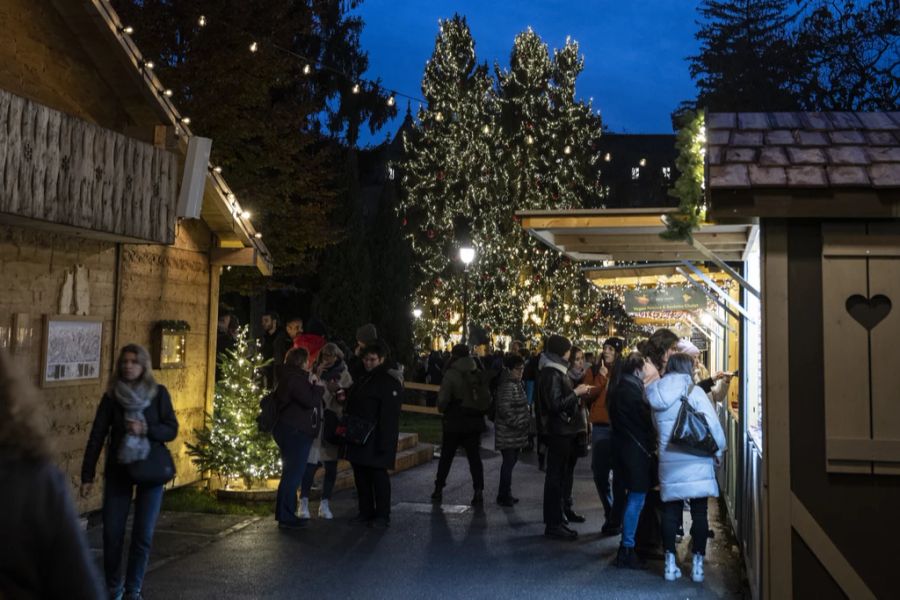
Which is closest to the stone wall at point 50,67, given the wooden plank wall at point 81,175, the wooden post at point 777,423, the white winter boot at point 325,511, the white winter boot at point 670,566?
the wooden plank wall at point 81,175

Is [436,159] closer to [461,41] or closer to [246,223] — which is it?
[461,41]

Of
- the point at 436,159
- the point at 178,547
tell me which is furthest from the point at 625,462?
the point at 436,159

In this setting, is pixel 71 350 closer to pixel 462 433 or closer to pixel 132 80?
pixel 132 80

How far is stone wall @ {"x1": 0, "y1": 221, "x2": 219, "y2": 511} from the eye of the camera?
10.2 m

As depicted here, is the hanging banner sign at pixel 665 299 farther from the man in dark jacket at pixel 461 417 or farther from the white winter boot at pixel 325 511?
the white winter boot at pixel 325 511

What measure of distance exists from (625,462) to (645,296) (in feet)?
16.5

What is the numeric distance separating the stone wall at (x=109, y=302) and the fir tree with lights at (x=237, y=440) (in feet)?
1.72

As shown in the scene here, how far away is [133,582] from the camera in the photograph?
7500 millimetres

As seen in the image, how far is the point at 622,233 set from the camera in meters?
9.59

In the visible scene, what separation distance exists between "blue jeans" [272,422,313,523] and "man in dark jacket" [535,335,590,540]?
2.51 m

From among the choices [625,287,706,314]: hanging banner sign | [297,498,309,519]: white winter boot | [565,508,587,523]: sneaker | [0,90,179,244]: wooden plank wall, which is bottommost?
[565,508,587,523]: sneaker

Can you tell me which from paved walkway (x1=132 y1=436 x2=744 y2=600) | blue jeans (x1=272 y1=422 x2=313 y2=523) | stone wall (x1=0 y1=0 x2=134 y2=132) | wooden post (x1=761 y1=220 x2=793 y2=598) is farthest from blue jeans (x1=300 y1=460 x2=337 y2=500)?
wooden post (x1=761 y1=220 x2=793 y2=598)

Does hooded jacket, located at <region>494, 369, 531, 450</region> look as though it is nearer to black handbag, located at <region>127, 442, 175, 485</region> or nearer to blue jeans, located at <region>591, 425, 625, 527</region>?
blue jeans, located at <region>591, 425, 625, 527</region>

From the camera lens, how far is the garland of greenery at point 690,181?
755 centimetres
